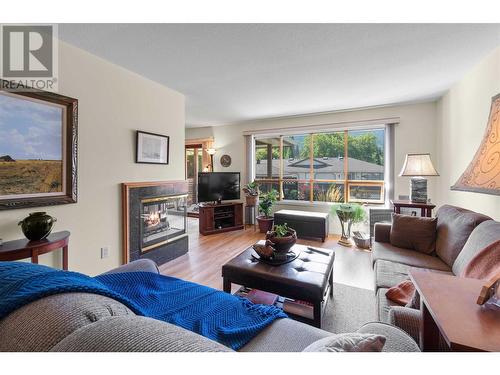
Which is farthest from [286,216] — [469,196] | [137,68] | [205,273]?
[137,68]

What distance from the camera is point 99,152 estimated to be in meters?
2.23

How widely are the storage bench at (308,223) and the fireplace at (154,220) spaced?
1.88 metres

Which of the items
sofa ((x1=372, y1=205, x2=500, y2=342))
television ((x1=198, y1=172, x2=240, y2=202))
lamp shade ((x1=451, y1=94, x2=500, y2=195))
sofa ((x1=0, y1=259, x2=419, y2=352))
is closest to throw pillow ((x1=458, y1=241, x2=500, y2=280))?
sofa ((x1=372, y1=205, x2=500, y2=342))

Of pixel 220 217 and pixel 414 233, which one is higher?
pixel 414 233

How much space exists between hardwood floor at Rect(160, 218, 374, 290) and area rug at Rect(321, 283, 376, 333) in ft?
0.61

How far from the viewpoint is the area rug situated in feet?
5.44

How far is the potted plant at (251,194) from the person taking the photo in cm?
459

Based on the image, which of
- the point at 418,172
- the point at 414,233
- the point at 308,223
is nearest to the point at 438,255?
the point at 414,233

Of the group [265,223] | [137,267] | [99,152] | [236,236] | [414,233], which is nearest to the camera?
[137,267]

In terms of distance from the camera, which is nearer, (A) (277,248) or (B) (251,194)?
(A) (277,248)

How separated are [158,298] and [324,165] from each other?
4.05 m

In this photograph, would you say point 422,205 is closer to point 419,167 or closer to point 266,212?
point 419,167
